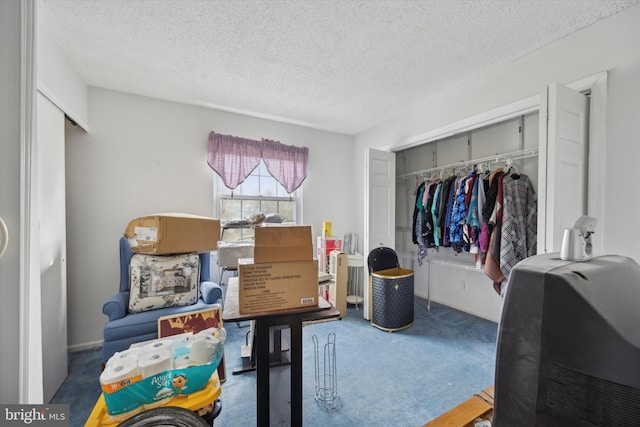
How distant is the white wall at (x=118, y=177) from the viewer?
250 cm

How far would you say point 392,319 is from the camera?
2.71 metres

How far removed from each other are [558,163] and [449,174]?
5.48 feet

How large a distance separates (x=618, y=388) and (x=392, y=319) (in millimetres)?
2519

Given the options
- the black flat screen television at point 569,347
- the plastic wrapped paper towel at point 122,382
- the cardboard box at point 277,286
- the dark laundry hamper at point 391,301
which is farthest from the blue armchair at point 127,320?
the black flat screen television at point 569,347

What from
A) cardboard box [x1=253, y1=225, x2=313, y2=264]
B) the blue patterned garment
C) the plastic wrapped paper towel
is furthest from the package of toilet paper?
the blue patterned garment

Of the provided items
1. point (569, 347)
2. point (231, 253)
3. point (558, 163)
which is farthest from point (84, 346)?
point (558, 163)

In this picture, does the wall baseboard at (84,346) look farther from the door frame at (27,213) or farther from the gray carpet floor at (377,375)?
the door frame at (27,213)

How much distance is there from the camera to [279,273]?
47.2 inches

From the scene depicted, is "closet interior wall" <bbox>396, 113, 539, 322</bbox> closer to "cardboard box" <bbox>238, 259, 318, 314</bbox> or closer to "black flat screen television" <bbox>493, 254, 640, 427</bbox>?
"cardboard box" <bbox>238, 259, 318, 314</bbox>

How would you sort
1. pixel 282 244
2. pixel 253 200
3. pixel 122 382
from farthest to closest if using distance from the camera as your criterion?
pixel 253 200, pixel 282 244, pixel 122 382

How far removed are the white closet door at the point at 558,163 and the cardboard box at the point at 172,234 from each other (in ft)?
7.90

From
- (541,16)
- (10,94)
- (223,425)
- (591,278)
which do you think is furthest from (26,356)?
(541,16)

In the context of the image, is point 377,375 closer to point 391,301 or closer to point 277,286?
point 391,301

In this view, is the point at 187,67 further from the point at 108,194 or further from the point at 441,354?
the point at 441,354
